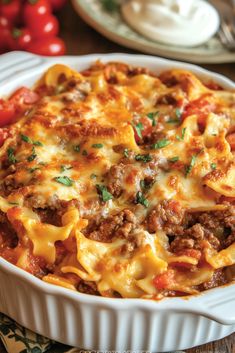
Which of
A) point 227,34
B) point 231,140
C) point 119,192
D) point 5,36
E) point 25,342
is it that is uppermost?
point 119,192

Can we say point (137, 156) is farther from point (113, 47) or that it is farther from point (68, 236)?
point (113, 47)

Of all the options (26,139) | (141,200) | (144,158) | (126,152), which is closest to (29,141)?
(26,139)

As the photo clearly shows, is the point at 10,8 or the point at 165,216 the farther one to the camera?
the point at 10,8

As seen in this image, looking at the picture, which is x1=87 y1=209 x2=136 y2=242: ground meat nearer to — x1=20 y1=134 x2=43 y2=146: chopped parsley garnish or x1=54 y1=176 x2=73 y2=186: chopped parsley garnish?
x1=54 y1=176 x2=73 y2=186: chopped parsley garnish

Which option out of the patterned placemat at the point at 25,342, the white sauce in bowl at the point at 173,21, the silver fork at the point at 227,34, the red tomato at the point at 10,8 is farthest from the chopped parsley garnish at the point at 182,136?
the red tomato at the point at 10,8

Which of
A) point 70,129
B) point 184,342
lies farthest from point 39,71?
point 184,342

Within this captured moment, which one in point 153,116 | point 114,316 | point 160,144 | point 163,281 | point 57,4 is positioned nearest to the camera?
point 114,316

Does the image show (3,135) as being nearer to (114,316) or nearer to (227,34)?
(114,316)

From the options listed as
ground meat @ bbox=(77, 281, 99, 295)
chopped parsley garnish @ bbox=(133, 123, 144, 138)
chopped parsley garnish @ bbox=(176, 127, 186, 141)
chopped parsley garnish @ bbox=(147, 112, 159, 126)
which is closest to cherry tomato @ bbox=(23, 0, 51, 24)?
chopped parsley garnish @ bbox=(147, 112, 159, 126)
